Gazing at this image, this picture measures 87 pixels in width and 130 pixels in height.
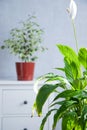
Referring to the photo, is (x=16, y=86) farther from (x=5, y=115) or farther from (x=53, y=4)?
(x=53, y=4)

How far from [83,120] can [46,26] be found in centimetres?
162

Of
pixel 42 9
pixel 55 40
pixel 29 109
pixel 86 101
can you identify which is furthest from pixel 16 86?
pixel 86 101

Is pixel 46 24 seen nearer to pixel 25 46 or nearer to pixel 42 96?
pixel 25 46

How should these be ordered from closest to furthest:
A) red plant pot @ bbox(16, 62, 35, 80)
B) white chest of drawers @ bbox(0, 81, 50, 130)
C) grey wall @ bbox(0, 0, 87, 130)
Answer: white chest of drawers @ bbox(0, 81, 50, 130) → red plant pot @ bbox(16, 62, 35, 80) → grey wall @ bbox(0, 0, 87, 130)

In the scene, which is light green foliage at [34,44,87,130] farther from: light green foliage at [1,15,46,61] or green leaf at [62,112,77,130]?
light green foliage at [1,15,46,61]

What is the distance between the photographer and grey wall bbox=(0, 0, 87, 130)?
252 cm

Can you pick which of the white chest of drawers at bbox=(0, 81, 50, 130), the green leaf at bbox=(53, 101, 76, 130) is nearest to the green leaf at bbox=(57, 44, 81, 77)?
the green leaf at bbox=(53, 101, 76, 130)

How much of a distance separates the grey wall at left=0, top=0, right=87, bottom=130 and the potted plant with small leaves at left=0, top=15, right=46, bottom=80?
183 mm

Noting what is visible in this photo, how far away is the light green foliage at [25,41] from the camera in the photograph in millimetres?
2244

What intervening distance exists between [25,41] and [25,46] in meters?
0.05

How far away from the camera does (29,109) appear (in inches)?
83.7

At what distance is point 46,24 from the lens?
8.39 ft

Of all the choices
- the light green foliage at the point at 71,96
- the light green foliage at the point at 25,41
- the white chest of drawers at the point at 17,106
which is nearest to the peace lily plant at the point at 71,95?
the light green foliage at the point at 71,96

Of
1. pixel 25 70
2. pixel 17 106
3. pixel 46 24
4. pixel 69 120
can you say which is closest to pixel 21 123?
pixel 17 106
